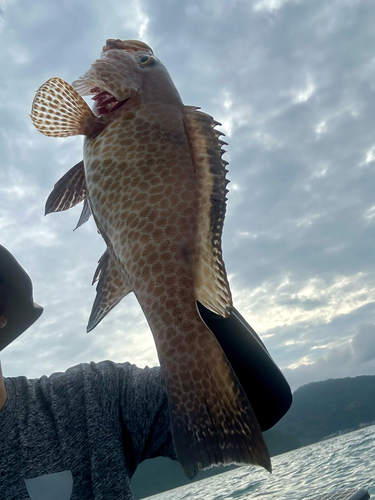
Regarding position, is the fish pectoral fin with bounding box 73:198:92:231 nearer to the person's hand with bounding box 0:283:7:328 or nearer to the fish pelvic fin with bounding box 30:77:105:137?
the fish pelvic fin with bounding box 30:77:105:137

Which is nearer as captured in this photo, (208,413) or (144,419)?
(208,413)

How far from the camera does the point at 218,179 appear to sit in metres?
1.92

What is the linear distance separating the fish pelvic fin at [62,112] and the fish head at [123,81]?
0.14 m

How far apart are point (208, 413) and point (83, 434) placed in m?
1.61

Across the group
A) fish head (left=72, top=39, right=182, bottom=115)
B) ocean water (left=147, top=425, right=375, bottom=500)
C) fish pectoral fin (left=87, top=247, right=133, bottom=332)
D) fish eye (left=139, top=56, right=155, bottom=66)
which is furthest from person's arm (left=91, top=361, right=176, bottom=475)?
ocean water (left=147, top=425, right=375, bottom=500)

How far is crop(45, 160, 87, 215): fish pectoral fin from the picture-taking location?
7.31ft

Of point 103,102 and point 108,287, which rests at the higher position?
point 103,102

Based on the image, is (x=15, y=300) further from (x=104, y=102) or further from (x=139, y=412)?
(x=104, y=102)

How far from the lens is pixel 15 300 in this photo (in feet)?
11.3

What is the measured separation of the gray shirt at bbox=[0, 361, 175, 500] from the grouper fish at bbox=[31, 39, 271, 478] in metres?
1.22

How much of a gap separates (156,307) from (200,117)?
114 centimetres

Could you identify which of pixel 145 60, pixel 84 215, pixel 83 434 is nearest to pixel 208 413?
pixel 84 215

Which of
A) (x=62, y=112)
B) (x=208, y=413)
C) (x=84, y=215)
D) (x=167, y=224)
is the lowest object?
(x=208, y=413)

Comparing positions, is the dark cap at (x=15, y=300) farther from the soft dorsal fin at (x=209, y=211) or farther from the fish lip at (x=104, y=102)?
the soft dorsal fin at (x=209, y=211)
